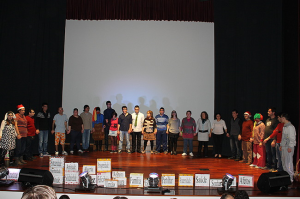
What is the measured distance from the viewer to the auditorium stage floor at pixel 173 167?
4.07 metres

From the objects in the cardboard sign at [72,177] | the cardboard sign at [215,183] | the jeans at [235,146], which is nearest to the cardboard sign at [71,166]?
the cardboard sign at [72,177]

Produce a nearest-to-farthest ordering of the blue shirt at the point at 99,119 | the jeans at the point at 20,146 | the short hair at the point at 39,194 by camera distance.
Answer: the short hair at the point at 39,194, the jeans at the point at 20,146, the blue shirt at the point at 99,119

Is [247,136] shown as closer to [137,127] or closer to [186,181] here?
[186,181]

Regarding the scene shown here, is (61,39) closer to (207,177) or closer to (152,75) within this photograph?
(152,75)

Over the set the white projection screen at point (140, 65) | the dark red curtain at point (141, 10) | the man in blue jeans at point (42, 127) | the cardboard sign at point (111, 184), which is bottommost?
the cardboard sign at point (111, 184)

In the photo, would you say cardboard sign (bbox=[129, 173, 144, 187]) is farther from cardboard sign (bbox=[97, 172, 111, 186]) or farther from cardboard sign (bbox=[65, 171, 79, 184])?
cardboard sign (bbox=[65, 171, 79, 184])

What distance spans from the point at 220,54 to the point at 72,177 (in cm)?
575

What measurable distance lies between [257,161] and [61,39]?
633 centimetres

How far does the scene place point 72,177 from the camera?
4457 mm

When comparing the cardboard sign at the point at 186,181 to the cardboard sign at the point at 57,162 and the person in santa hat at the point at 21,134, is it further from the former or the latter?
the person in santa hat at the point at 21,134

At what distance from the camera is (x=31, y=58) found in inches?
324

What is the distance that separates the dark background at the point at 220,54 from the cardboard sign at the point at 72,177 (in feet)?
13.6

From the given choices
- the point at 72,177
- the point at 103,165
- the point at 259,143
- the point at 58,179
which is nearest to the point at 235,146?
the point at 259,143

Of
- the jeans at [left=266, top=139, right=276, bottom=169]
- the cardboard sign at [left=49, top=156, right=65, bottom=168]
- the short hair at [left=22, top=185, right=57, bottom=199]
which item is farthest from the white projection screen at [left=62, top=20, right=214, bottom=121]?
the short hair at [left=22, top=185, right=57, bottom=199]
